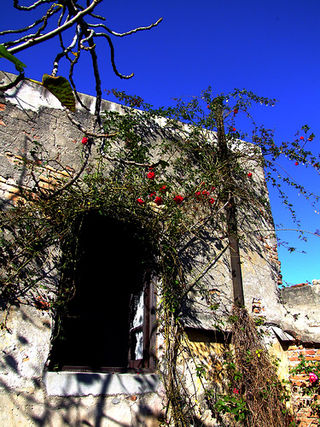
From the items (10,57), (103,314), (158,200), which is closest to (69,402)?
(158,200)

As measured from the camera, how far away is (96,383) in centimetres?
264

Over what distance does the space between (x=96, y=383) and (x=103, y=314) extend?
2.83m

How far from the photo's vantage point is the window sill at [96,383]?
2502 mm

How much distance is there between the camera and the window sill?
250 centimetres

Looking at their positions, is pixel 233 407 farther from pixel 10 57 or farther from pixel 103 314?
pixel 10 57

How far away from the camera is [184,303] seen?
352cm

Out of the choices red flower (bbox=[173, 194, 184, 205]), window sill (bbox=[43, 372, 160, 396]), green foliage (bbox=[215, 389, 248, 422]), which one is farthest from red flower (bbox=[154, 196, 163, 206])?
green foliage (bbox=[215, 389, 248, 422])

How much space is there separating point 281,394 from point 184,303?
5.11 ft

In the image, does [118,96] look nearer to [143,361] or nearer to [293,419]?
[143,361]

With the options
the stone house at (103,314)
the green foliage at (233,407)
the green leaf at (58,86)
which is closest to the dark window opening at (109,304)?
the stone house at (103,314)

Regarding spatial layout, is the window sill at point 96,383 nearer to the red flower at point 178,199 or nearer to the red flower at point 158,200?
the red flower at point 158,200

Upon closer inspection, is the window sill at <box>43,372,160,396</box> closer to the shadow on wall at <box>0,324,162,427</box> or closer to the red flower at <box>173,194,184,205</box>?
the shadow on wall at <box>0,324,162,427</box>

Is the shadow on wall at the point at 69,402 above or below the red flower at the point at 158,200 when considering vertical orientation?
below

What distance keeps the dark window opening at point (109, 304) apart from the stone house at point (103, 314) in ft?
0.05
